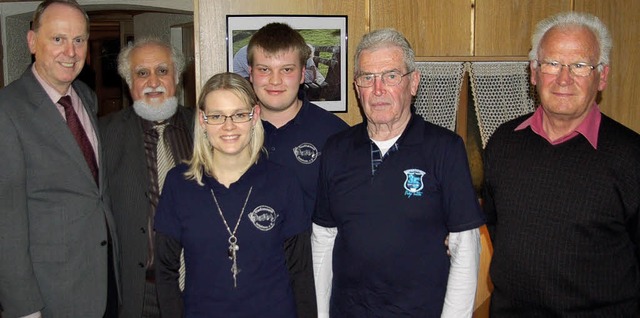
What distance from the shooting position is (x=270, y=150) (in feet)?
7.82

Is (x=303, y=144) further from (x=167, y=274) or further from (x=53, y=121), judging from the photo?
(x=53, y=121)

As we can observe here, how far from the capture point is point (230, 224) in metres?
1.96

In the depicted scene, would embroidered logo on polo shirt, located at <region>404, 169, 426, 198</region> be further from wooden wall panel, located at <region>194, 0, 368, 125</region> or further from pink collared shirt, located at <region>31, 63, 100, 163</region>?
wooden wall panel, located at <region>194, 0, 368, 125</region>

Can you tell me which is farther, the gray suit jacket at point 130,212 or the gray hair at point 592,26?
the gray suit jacket at point 130,212

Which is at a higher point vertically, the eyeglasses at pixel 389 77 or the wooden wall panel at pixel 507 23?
the wooden wall panel at pixel 507 23

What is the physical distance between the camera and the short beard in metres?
2.51

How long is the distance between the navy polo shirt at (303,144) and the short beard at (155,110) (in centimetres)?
45

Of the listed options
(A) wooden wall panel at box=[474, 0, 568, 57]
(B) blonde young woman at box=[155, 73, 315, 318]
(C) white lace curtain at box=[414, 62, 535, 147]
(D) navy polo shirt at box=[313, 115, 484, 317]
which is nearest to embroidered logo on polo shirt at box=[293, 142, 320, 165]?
(B) blonde young woman at box=[155, 73, 315, 318]

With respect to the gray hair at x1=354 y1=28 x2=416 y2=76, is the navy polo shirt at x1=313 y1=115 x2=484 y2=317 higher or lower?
lower

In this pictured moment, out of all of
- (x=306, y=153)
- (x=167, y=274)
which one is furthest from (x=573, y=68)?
(x=167, y=274)

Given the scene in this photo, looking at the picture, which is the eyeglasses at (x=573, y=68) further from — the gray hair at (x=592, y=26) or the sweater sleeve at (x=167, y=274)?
the sweater sleeve at (x=167, y=274)

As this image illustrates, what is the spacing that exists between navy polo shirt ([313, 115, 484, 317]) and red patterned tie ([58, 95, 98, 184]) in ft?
3.37

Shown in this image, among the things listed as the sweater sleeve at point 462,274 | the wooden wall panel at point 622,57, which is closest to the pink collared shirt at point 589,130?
the sweater sleeve at point 462,274

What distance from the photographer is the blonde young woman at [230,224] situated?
1.94 metres
